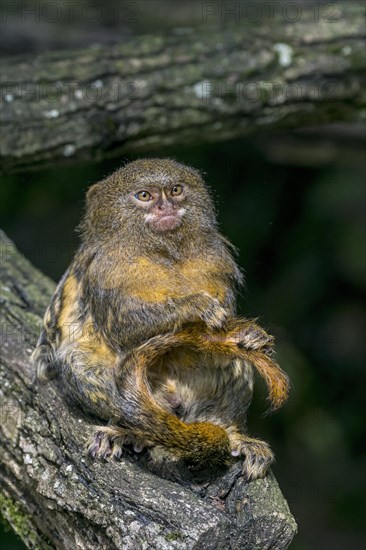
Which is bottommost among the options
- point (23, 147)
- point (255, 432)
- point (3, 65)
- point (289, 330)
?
point (255, 432)

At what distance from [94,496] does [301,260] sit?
10.6 feet

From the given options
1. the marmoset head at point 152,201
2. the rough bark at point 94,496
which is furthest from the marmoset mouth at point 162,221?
the rough bark at point 94,496

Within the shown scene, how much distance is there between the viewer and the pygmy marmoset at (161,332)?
3.17 m

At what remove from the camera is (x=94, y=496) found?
304cm

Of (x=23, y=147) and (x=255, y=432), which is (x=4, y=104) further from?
(x=255, y=432)

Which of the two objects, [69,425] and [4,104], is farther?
[4,104]

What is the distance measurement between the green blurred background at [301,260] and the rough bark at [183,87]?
0.74 meters

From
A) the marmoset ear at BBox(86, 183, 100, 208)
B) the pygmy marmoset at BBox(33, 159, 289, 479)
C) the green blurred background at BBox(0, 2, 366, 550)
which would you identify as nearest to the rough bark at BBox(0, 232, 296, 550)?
the pygmy marmoset at BBox(33, 159, 289, 479)

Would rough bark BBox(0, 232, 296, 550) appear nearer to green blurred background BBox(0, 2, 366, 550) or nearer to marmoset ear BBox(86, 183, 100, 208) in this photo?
marmoset ear BBox(86, 183, 100, 208)

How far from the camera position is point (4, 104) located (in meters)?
4.83

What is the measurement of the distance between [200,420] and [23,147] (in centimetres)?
193

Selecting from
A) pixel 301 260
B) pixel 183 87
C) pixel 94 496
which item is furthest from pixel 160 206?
pixel 301 260

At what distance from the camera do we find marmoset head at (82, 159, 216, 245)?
10.9 ft

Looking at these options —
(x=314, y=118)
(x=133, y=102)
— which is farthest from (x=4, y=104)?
(x=314, y=118)
